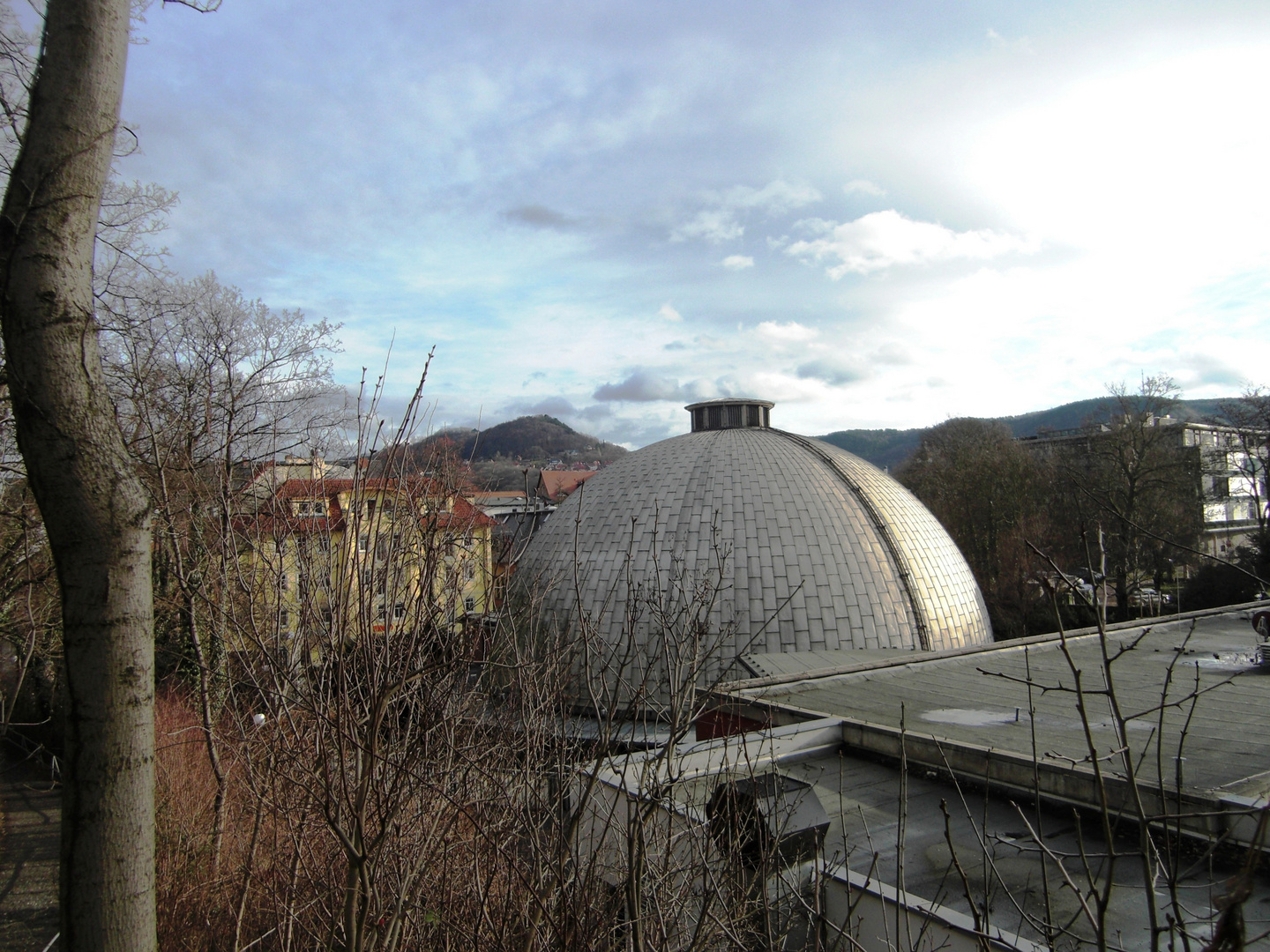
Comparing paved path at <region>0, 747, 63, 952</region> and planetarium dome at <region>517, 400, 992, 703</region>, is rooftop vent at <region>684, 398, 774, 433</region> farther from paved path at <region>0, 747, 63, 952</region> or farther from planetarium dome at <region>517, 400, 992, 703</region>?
paved path at <region>0, 747, 63, 952</region>

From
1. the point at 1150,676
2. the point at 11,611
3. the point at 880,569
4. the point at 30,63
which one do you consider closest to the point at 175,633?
the point at 11,611

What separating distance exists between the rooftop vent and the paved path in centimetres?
1999

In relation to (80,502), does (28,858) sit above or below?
A: below

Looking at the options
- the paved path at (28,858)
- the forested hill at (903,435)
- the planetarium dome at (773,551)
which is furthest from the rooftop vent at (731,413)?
the forested hill at (903,435)

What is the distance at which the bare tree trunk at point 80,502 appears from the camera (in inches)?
122

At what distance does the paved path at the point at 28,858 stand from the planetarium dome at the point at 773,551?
9.25 meters

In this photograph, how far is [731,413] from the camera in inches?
1048

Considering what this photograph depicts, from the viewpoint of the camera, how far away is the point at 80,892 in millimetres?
3047

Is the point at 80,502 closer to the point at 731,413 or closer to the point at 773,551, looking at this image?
the point at 773,551

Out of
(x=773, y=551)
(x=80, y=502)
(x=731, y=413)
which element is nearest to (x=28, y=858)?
(x=80, y=502)

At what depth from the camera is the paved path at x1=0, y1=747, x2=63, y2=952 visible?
391 inches

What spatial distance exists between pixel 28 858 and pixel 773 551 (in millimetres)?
15741

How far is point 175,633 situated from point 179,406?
813cm

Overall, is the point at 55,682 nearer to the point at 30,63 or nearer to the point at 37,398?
the point at 30,63
